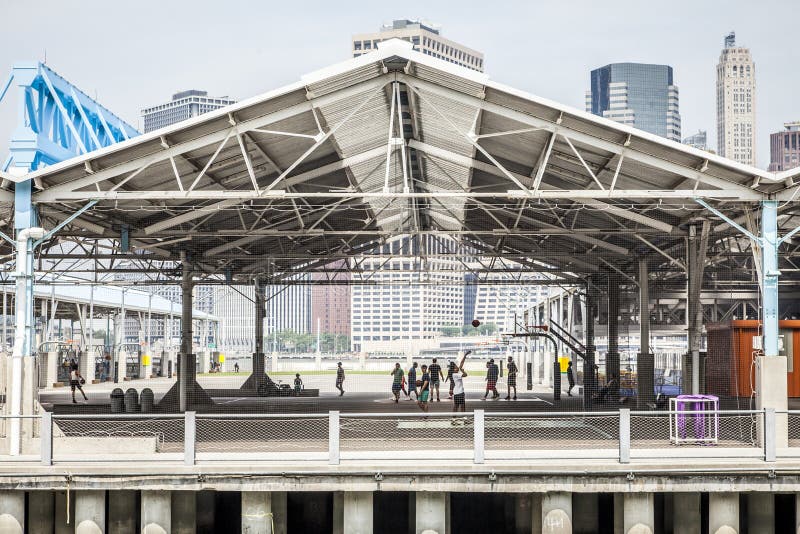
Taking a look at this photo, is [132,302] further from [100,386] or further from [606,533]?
[606,533]

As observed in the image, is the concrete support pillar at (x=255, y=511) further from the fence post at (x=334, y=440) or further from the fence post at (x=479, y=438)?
the fence post at (x=479, y=438)

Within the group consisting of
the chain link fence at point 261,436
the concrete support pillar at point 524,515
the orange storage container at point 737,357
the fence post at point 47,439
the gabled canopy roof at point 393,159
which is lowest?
the concrete support pillar at point 524,515

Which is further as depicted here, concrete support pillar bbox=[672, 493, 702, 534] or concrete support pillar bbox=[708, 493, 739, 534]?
concrete support pillar bbox=[672, 493, 702, 534]

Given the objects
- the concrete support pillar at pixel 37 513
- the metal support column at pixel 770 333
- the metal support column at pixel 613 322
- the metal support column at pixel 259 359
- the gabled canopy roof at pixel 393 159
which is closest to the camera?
the concrete support pillar at pixel 37 513

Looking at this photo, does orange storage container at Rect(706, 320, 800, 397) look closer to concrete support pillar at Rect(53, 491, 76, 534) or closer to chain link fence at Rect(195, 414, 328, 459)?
chain link fence at Rect(195, 414, 328, 459)

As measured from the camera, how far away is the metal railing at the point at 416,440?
A: 18266mm

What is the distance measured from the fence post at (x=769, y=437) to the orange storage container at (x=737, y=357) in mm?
10461

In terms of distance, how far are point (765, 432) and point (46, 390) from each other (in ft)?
143

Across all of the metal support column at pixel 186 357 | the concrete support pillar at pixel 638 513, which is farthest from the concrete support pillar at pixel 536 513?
the metal support column at pixel 186 357

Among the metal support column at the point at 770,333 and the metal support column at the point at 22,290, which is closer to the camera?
the metal support column at the point at 22,290

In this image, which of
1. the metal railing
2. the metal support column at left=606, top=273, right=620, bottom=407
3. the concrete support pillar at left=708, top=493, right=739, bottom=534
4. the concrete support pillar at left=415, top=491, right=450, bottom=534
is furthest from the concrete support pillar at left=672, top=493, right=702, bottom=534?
the metal support column at left=606, top=273, right=620, bottom=407

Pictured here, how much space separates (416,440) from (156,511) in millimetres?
5982

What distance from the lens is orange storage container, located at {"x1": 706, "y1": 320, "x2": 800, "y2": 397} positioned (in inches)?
1171

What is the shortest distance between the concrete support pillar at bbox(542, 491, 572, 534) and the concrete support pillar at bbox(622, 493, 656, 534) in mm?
1023
